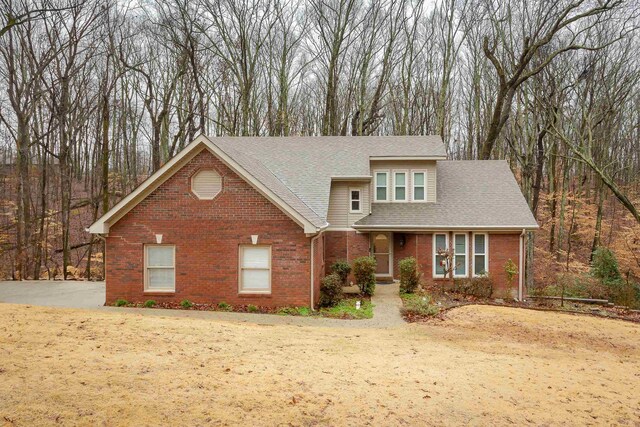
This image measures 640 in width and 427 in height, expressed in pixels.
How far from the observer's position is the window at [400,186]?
20312 mm

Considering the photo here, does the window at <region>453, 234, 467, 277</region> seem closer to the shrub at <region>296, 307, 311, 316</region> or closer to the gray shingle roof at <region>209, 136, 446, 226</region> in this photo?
the gray shingle roof at <region>209, 136, 446, 226</region>

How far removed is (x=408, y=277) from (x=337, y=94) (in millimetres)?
20418

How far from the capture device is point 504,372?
837cm

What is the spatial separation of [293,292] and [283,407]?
7492 millimetres

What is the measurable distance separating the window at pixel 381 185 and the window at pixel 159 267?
9.74 meters

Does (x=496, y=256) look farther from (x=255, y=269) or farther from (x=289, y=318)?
(x=255, y=269)

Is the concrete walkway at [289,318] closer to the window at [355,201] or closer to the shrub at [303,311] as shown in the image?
the shrub at [303,311]

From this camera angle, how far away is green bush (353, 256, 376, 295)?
16359 mm

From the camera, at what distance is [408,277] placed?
16828mm

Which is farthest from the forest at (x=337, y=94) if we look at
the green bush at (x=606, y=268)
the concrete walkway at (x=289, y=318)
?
the concrete walkway at (x=289, y=318)

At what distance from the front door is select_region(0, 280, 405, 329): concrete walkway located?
0.94 metres

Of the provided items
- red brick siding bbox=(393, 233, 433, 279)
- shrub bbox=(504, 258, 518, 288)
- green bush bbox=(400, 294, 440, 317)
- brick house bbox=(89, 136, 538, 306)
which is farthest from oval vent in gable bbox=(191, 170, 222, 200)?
shrub bbox=(504, 258, 518, 288)

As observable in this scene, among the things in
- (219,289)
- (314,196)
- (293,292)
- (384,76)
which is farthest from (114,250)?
(384,76)

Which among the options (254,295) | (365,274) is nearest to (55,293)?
(254,295)
